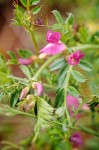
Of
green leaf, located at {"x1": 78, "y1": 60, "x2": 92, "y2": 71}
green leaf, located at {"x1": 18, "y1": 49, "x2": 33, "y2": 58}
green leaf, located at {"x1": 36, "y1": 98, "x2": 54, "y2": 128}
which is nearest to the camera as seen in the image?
green leaf, located at {"x1": 36, "y1": 98, "x2": 54, "y2": 128}

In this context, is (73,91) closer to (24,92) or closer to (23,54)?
(24,92)

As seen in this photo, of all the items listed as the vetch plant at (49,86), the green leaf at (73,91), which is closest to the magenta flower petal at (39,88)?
the vetch plant at (49,86)

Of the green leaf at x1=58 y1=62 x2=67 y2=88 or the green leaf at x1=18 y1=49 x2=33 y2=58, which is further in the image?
the green leaf at x1=18 y1=49 x2=33 y2=58

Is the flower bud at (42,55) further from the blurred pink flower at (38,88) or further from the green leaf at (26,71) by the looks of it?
the blurred pink flower at (38,88)

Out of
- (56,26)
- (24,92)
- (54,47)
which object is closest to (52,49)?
(54,47)

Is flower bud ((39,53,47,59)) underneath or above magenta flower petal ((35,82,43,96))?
above

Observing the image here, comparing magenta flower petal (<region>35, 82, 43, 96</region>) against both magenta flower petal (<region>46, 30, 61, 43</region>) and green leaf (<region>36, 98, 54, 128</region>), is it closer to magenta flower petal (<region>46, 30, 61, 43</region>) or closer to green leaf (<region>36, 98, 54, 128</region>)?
green leaf (<region>36, 98, 54, 128</region>)

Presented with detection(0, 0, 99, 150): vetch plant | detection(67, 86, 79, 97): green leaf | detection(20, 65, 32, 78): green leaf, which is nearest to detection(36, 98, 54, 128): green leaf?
detection(0, 0, 99, 150): vetch plant

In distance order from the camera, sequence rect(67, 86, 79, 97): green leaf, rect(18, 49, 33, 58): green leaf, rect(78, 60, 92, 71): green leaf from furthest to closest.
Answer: rect(18, 49, 33, 58): green leaf → rect(78, 60, 92, 71): green leaf → rect(67, 86, 79, 97): green leaf

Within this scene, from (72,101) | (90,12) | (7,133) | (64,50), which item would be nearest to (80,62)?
(64,50)

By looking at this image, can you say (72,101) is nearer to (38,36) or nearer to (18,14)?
(38,36)

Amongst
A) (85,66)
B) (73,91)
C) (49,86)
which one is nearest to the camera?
(73,91)
